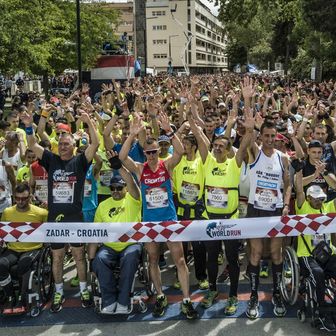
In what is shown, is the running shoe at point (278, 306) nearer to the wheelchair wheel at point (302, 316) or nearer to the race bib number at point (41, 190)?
the wheelchair wheel at point (302, 316)

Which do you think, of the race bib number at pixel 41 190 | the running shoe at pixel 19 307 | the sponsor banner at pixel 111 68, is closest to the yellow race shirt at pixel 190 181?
the race bib number at pixel 41 190

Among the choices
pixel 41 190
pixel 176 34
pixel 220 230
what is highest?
pixel 176 34

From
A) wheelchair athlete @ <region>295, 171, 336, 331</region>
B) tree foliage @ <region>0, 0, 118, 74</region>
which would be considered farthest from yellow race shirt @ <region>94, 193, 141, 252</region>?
tree foliage @ <region>0, 0, 118, 74</region>

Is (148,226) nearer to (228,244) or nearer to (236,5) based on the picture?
(228,244)

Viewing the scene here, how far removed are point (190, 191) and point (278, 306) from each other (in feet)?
5.46

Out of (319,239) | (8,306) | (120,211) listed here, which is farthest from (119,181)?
(319,239)

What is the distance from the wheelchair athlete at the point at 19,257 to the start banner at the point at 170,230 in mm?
180

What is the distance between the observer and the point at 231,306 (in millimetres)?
5242

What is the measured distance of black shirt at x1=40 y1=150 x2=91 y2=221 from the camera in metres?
5.46

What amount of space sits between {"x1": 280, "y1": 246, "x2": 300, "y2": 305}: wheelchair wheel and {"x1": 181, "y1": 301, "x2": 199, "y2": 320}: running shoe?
39.3 inches

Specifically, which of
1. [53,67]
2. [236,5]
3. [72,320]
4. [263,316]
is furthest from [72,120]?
[236,5]

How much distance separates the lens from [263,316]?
16.9 ft

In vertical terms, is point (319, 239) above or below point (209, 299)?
above

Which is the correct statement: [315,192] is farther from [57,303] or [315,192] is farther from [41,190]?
[41,190]
